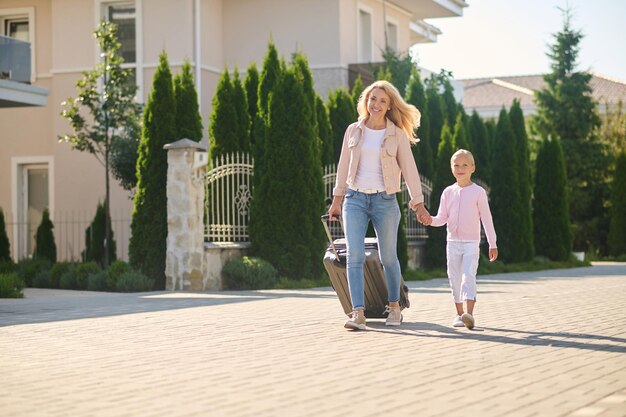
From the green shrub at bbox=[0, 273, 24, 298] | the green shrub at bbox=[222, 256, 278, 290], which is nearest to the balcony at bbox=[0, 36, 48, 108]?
the green shrub at bbox=[222, 256, 278, 290]

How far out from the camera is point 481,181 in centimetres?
2966

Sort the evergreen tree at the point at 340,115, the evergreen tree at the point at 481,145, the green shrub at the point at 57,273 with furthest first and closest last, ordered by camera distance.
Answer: the evergreen tree at the point at 481,145 < the evergreen tree at the point at 340,115 < the green shrub at the point at 57,273

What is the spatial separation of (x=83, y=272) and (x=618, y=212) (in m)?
20.9

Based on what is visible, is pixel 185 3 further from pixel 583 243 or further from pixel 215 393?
pixel 215 393

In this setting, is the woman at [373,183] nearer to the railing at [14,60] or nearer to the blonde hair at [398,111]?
the blonde hair at [398,111]

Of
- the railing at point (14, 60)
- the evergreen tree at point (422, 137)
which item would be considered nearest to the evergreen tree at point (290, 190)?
the railing at point (14, 60)

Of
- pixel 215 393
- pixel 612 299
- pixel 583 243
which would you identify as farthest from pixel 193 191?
pixel 583 243

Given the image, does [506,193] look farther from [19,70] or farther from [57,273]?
[57,273]

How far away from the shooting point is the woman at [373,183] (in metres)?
10.4

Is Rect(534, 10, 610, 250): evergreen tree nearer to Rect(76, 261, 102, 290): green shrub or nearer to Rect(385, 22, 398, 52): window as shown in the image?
Rect(385, 22, 398, 52): window

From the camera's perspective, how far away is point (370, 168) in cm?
1045

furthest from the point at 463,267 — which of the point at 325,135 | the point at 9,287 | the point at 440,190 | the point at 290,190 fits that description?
the point at 440,190

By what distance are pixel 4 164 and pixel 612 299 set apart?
1950cm

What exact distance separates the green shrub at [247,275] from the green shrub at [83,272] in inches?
88.1
